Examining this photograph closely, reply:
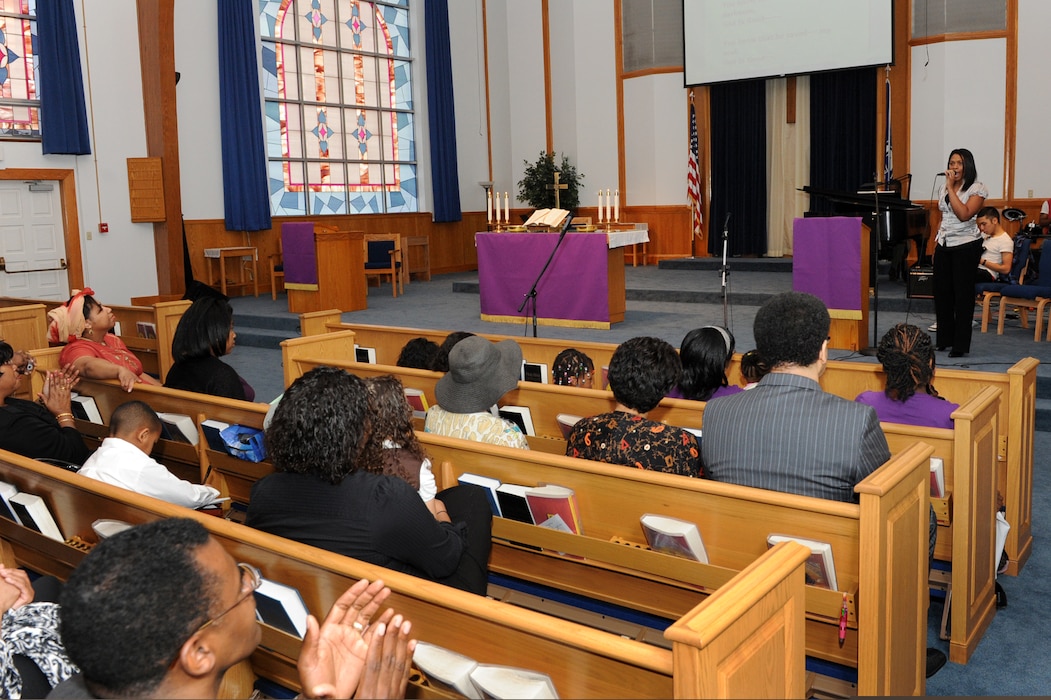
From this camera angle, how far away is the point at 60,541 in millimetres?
2451

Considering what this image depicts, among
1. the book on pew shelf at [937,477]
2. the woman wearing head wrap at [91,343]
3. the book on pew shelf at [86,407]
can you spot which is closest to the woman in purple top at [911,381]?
the book on pew shelf at [937,477]

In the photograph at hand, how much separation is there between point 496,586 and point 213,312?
1796 millimetres

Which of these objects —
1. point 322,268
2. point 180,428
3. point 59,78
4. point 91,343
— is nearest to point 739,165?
point 322,268

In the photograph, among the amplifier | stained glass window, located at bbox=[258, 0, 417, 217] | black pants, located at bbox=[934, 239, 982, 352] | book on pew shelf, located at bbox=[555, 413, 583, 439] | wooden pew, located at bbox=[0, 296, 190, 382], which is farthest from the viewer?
stained glass window, located at bbox=[258, 0, 417, 217]

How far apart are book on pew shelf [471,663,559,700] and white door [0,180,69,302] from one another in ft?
30.3

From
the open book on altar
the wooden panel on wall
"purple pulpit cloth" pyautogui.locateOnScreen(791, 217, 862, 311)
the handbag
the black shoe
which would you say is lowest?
the black shoe

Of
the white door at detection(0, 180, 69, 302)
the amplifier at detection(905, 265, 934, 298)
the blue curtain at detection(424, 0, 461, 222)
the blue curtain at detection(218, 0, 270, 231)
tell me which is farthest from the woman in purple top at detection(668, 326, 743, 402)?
the blue curtain at detection(424, 0, 461, 222)

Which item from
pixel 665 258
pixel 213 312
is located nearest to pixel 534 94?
pixel 665 258

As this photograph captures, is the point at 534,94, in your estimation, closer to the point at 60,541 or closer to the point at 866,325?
the point at 866,325

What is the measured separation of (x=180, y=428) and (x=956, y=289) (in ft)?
14.4

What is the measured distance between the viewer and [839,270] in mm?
6137

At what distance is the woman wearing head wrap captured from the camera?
3891 mm

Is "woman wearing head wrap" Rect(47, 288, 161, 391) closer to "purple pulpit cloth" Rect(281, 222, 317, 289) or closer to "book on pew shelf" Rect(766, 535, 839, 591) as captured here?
"book on pew shelf" Rect(766, 535, 839, 591)

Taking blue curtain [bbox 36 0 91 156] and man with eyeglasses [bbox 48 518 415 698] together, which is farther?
blue curtain [bbox 36 0 91 156]
